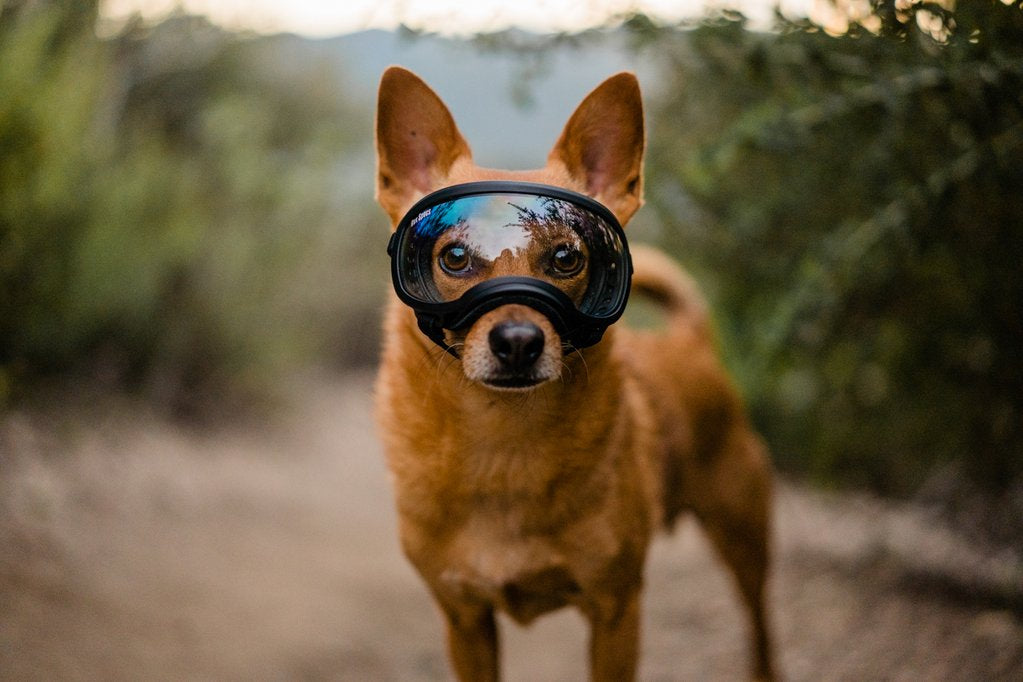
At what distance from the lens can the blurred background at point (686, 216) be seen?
9.17 feet

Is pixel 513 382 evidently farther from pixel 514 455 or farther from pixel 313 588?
pixel 313 588

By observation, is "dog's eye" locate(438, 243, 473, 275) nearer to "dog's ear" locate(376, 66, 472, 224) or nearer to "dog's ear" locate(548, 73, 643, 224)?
"dog's ear" locate(376, 66, 472, 224)

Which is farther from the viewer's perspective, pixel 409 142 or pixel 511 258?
pixel 409 142

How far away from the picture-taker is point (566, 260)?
6.63ft

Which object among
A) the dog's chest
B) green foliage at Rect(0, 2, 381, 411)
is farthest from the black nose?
green foliage at Rect(0, 2, 381, 411)

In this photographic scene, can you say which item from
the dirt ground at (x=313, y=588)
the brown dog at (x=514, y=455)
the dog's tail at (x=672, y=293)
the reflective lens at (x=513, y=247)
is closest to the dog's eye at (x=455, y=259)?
the reflective lens at (x=513, y=247)

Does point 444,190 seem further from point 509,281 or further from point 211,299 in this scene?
point 211,299

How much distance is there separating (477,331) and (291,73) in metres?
7.96

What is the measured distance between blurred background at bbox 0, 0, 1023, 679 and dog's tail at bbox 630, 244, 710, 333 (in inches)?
15.0

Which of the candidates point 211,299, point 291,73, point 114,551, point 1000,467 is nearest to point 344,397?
point 211,299

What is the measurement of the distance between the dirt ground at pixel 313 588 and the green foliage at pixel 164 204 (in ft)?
2.18

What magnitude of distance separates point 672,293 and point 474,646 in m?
1.82

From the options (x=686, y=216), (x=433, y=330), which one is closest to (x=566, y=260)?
(x=433, y=330)

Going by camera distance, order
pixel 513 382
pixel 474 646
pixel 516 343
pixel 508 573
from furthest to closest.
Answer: pixel 474 646 → pixel 508 573 → pixel 513 382 → pixel 516 343
